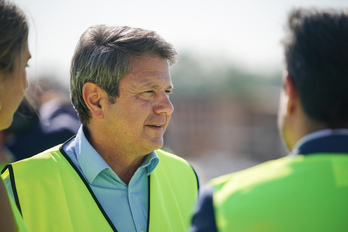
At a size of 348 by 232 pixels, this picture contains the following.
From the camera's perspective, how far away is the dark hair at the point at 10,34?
1.68 meters

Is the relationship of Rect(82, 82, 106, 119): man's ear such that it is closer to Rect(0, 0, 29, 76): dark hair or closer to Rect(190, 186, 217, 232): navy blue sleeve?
Rect(0, 0, 29, 76): dark hair

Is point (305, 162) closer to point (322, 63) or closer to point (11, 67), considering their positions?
point (322, 63)

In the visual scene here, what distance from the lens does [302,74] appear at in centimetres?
144

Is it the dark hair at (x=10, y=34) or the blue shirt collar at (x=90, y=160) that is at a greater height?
the dark hair at (x=10, y=34)

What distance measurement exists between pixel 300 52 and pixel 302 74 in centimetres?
8

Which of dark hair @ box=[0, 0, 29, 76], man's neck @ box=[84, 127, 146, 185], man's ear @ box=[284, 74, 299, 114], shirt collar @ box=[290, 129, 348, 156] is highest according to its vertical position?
dark hair @ box=[0, 0, 29, 76]

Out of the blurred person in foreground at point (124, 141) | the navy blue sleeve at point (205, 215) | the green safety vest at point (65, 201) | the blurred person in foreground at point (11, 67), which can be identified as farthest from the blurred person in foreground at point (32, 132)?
the navy blue sleeve at point (205, 215)

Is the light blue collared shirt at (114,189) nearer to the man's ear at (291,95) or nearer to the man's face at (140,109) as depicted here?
the man's face at (140,109)

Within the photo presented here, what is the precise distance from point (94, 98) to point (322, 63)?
167cm

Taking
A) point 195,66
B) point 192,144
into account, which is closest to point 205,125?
point 192,144

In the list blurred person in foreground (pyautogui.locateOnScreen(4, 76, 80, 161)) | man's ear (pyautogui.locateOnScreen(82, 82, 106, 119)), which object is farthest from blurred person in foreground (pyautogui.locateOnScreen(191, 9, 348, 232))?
blurred person in foreground (pyautogui.locateOnScreen(4, 76, 80, 161))

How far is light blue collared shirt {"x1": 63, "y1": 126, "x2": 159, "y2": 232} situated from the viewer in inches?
93.5

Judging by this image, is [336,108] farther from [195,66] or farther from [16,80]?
[195,66]

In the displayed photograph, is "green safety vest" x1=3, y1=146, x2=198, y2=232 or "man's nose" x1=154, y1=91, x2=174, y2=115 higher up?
"man's nose" x1=154, y1=91, x2=174, y2=115
